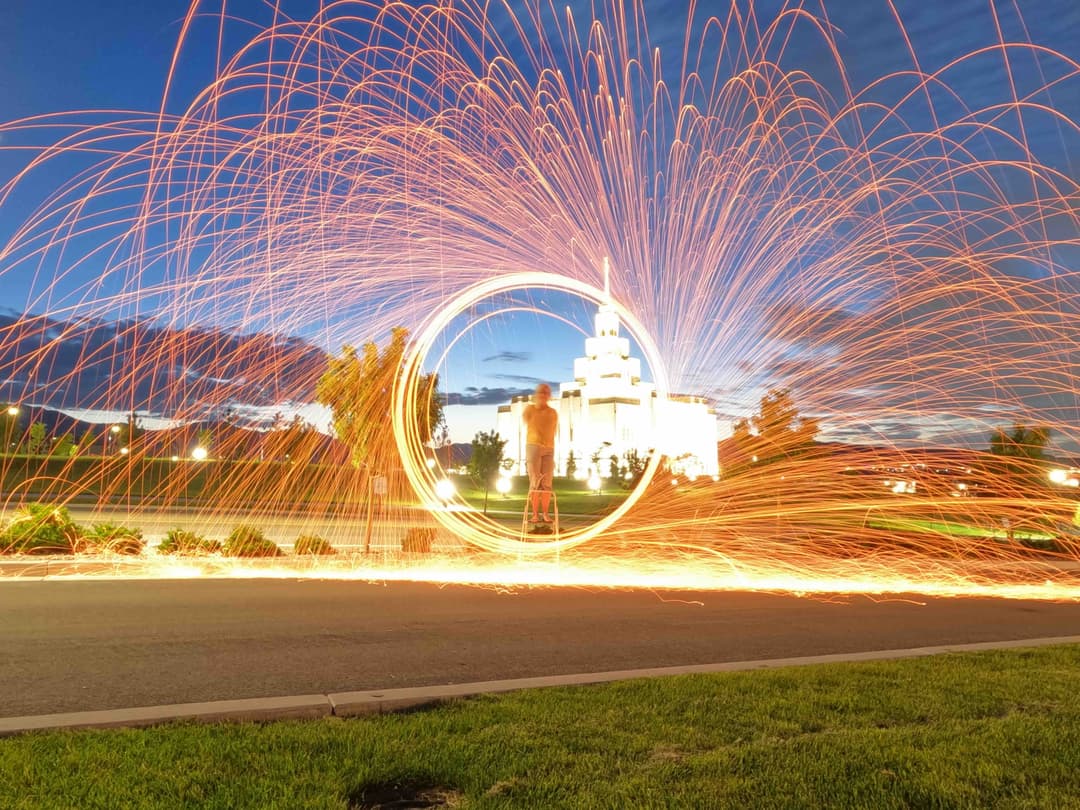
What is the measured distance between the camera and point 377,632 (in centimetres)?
846

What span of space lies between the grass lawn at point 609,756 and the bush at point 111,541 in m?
11.7

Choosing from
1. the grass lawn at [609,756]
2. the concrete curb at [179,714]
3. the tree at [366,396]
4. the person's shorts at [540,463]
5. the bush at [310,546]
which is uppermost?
the tree at [366,396]

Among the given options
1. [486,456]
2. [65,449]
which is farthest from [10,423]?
[486,456]

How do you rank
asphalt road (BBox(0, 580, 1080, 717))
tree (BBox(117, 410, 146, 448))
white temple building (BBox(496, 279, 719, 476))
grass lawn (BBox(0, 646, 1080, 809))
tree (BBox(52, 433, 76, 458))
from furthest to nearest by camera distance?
white temple building (BBox(496, 279, 719, 476)) → tree (BBox(52, 433, 76, 458)) → tree (BBox(117, 410, 146, 448)) → asphalt road (BBox(0, 580, 1080, 717)) → grass lawn (BBox(0, 646, 1080, 809))

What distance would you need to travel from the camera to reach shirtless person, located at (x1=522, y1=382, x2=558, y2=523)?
43.7 feet

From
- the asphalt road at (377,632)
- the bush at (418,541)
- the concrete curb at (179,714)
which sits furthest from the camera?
the bush at (418,541)

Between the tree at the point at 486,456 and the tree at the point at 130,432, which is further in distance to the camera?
the tree at the point at 486,456

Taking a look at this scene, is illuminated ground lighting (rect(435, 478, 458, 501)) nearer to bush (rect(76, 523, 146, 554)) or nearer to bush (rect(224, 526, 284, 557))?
bush (rect(224, 526, 284, 557))

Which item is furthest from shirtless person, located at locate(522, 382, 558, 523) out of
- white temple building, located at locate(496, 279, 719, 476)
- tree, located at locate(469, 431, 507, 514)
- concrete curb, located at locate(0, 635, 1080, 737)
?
white temple building, located at locate(496, 279, 719, 476)

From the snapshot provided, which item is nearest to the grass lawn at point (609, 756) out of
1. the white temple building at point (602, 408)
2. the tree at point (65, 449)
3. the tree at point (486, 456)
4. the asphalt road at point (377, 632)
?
the asphalt road at point (377, 632)

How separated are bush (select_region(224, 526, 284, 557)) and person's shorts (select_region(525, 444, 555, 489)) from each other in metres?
6.21

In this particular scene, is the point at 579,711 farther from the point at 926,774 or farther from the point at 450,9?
the point at 450,9

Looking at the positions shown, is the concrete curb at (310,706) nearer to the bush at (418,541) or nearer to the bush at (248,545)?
the bush at (248,545)

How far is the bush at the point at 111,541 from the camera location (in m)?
15.3
